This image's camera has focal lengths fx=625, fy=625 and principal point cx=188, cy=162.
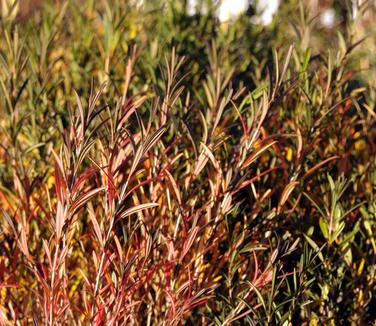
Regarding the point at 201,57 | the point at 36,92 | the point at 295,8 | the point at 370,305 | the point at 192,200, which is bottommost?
the point at 370,305

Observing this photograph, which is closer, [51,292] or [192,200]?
[51,292]

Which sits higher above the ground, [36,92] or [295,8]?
[295,8]

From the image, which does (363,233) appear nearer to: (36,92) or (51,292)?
(51,292)

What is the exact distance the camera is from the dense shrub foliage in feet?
6.87

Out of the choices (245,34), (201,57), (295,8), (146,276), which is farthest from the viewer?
(295,8)

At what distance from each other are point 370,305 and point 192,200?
87 centimetres

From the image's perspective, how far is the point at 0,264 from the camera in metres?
2.27

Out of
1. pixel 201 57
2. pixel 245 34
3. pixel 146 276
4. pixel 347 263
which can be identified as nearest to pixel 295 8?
pixel 245 34

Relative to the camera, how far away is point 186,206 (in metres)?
2.36

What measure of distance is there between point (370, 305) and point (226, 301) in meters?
0.66

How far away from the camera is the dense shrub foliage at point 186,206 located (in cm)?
209

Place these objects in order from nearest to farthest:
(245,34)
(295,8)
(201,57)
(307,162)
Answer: (307,162)
(201,57)
(245,34)
(295,8)

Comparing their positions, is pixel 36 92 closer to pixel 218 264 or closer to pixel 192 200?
pixel 192 200

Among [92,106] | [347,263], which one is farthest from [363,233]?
[92,106]
